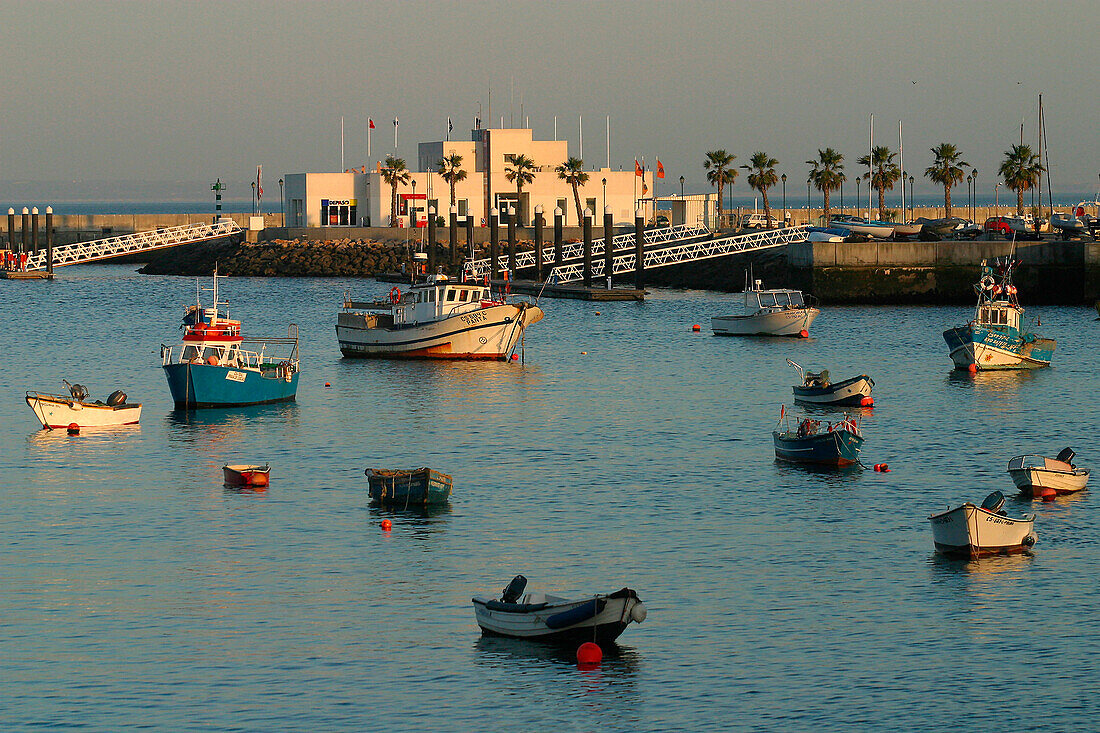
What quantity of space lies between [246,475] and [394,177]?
115m

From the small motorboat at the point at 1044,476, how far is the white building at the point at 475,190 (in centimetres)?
11299

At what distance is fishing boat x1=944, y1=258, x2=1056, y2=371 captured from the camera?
7269 cm

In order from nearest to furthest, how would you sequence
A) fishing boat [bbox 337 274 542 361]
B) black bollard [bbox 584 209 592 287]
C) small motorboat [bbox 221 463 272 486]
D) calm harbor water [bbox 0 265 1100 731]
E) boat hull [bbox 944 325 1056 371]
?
calm harbor water [bbox 0 265 1100 731] → small motorboat [bbox 221 463 272 486] → boat hull [bbox 944 325 1056 371] → fishing boat [bbox 337 274 542 361] → black bollard [bbox 584 209 592 287]

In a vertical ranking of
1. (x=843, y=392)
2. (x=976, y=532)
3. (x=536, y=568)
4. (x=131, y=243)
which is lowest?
(x=536, y=568)

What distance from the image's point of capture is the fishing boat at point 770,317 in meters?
89.2

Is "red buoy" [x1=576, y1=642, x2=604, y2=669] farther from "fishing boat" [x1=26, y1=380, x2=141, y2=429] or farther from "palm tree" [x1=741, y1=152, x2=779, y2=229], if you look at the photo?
"palm tree" [x1=741, y1=152, x2=779, y2=229]

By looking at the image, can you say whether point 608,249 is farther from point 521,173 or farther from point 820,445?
point 820,445

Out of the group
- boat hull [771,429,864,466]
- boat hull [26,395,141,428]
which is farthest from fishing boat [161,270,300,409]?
boat hull [771,429,864,466]

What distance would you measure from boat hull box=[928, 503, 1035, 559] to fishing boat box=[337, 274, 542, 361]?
42.6 m

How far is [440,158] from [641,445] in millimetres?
Result: 107206

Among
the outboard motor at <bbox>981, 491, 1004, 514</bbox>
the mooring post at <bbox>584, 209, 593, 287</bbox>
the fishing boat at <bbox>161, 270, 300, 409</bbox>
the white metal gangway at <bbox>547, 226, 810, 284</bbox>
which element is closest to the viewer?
the outboard motor at <bbox>981, 491, 1004, 514</bbox>

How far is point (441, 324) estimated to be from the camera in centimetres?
7600

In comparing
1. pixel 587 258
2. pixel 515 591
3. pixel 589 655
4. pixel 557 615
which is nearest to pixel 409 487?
pixel 515 591

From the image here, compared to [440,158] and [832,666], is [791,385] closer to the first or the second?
[832,666]
